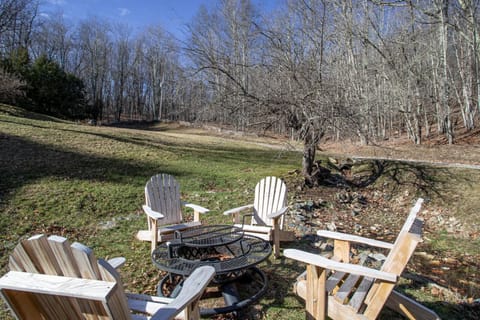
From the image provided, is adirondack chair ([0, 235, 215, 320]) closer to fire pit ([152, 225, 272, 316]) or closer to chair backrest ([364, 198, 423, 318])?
fire pit ([152, 225, 272, 316])

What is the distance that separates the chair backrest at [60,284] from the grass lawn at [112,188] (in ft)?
5.14

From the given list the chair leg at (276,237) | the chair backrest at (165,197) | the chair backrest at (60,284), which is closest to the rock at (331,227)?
the chair leg at (276,237)

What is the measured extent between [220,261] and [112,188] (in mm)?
4556

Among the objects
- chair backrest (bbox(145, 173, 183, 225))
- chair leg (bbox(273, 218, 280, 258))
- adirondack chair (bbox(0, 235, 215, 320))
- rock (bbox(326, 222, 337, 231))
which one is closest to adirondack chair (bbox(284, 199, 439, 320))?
adirondack chair (bbox(0, 235, 215, 320))

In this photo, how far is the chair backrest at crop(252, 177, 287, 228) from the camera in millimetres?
3930

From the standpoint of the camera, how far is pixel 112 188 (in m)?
6.35

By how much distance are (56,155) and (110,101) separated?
3053 cm

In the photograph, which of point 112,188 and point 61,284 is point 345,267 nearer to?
point 61,284

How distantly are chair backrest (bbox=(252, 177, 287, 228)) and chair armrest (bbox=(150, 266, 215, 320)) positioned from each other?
2.28 m

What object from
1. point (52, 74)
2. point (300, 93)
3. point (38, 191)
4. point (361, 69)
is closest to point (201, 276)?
point (300, 93)

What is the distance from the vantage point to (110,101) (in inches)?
1412

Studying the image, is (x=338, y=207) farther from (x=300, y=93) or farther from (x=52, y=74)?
(x=52, y=74)

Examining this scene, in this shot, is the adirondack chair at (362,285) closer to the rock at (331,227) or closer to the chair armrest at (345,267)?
the chair armrest at (345,267)

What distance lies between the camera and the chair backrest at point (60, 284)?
1.16 meters
